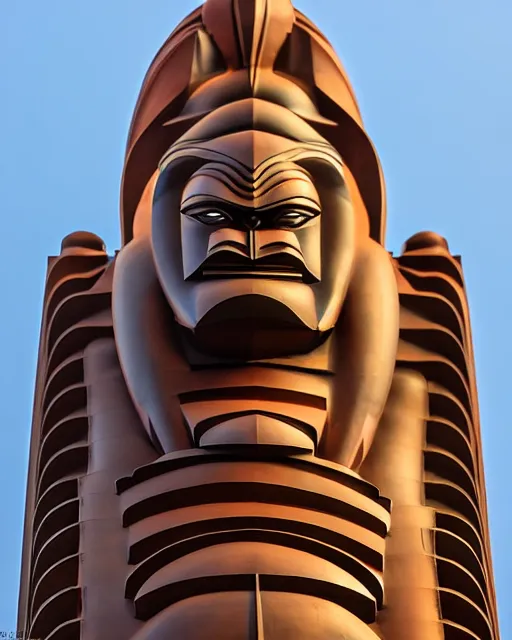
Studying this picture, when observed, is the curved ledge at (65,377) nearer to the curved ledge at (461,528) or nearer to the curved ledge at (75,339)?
the curved ledge at (75,339)

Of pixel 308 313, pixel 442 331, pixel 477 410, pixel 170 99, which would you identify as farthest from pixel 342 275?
pixel 170 99

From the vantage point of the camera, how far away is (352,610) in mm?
4512

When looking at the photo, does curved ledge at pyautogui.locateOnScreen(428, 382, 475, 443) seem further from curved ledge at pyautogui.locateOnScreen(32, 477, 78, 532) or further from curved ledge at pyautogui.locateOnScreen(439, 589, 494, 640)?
curved ledge at pyautogui.locateOnScreen(32, 477, 78, 532)

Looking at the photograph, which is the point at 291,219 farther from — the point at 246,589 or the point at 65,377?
the point at 246,589

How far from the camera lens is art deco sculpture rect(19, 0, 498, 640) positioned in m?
4.59

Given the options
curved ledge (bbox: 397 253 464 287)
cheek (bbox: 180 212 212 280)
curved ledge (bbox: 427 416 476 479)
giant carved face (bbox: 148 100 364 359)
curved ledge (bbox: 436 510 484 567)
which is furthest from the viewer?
curved ledge (bbox: 397 253 464 287)

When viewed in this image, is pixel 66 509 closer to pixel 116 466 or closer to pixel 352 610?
pixel 116 466

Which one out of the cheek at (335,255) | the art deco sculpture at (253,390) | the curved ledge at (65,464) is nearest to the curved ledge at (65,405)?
the art deco sculpture at (253,390)

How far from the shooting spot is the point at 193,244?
557 cm

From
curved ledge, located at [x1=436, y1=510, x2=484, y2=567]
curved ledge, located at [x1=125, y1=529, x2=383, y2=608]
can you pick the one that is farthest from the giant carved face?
curved ledge, located at [x1=125, y1=529, x2=383, y2=608]

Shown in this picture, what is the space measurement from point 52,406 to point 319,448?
1422mm

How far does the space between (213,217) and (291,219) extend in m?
0.36

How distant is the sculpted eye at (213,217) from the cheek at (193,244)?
3 cm

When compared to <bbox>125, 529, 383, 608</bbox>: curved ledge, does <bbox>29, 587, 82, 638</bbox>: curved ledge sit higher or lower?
lower
